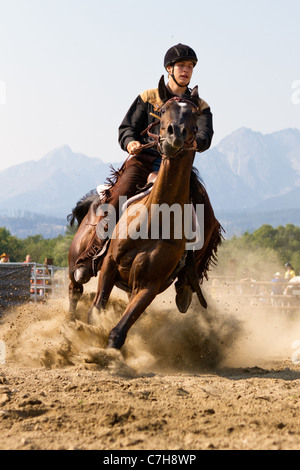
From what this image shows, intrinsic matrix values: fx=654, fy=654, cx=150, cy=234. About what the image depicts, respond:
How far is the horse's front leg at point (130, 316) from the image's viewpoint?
20.4 feet

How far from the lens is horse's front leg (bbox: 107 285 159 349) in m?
6.23

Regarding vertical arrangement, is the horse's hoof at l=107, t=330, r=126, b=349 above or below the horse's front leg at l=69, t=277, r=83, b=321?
below

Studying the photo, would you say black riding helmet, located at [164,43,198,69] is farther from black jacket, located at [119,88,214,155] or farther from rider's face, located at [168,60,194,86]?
black jacket, located at [119,88,214,155]

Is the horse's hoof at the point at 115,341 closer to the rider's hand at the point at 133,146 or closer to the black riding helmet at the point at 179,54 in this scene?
the rider's hand at the point at 133,146

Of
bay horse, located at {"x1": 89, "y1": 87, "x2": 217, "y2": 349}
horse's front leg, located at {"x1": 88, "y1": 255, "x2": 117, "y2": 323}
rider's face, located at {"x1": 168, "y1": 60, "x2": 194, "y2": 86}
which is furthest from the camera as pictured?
rider's face, located at {"x1": 168, "y1": 60, "x2": 194, "y2": 86}

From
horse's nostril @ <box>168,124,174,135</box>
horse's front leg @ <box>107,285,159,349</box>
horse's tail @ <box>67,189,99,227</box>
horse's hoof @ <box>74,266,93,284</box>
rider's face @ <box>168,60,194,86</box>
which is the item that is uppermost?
rider's face @ <box>168,60,194,86</box>

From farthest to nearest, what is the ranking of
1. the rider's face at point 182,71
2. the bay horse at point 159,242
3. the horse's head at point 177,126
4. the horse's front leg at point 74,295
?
1. the horse's front leg at point 74,295
2. the rider's face at point 182,71
3. the bay horse at point 159,242
4. the horse's head at point 177,126

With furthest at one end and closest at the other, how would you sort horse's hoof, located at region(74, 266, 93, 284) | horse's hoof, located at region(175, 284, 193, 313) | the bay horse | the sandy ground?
Result: 1. horse's hoof, located at region(74, 266, 93, 284)
2. horse's hoof, located at region(175, 284, 193, 313)
3. the bay horse
4. the sandy ground

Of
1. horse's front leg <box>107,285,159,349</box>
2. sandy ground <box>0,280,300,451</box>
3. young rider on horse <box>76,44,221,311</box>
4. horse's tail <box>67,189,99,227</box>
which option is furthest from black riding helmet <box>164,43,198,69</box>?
sandy ground <box>0,280,300,451</box>

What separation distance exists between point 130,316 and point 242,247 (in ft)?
298

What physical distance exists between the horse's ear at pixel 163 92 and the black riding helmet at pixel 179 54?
69 cm

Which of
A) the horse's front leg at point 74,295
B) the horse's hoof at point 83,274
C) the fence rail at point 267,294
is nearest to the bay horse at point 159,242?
the horse's hoof at point 83,274

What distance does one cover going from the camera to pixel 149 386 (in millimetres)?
5484

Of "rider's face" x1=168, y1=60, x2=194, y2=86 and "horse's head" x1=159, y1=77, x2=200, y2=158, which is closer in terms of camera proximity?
"horse's head" x1=159, y1=77, x2=200, y2=158
